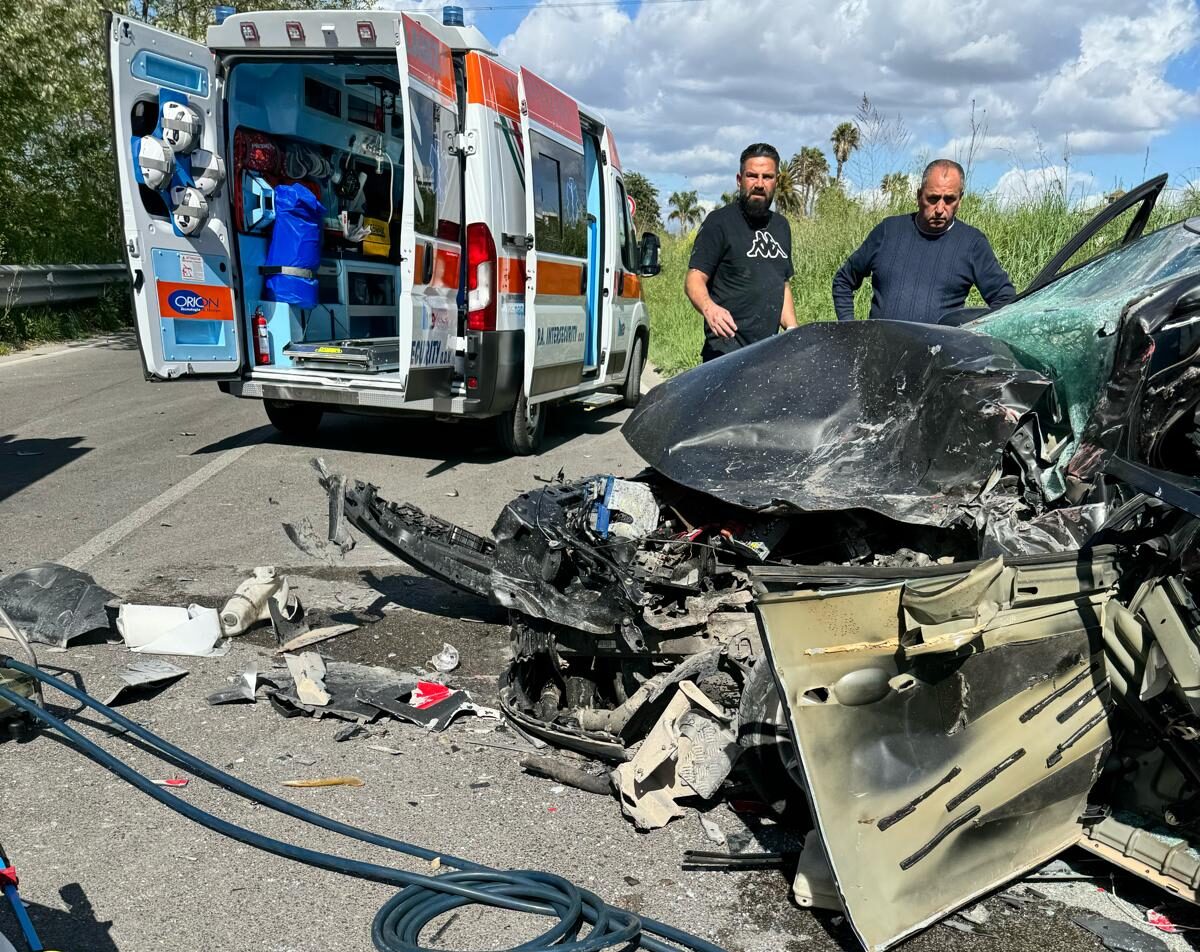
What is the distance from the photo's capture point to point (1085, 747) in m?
2.41

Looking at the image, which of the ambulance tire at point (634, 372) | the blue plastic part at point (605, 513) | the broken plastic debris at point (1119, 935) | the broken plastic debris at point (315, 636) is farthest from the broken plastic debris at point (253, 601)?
the ambulance tire at point (634, 372)

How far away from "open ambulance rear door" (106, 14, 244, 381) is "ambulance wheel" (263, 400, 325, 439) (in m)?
0.70

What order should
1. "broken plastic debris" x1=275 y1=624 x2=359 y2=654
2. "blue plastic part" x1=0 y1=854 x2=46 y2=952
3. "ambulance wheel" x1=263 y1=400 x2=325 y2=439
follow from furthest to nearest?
"ambulance wheel" x1=263 y1=400 x2=325 y2=439
"broken plastic debris" x1=275 y1=624 x2=359 y2=654
"blue plastic part" x1=0 y1=854 x2=46 y2=952

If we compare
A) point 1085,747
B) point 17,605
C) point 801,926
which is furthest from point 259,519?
point 1085,747

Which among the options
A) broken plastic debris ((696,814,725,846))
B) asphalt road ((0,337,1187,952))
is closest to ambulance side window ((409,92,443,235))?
asphalt road ((0,337,1187,952))

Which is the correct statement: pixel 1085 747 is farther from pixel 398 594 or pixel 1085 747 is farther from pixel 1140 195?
pixel 398 594

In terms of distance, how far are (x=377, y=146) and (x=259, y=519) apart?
197 inches

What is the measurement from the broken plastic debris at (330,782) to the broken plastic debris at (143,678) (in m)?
0.87

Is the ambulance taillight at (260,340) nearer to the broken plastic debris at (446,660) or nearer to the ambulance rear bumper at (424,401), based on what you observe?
the ambulance rear bumper at (424,401)

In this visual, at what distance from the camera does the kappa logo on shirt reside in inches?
216

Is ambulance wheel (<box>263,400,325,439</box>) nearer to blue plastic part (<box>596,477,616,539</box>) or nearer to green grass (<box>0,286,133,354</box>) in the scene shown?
blue plastic part (<box>596,477,616,539</box>)

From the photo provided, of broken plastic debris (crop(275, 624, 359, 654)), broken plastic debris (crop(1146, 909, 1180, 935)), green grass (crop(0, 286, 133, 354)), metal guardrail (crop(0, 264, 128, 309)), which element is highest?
metal guardrail (crop(0, 264, 128, 309))

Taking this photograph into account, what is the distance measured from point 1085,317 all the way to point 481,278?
4.17 metres

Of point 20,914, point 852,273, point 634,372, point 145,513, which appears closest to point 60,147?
point 634,372
